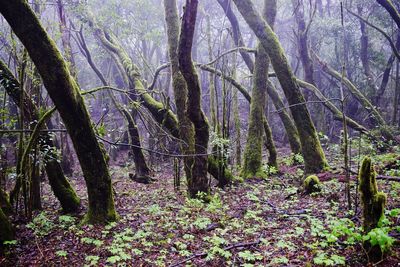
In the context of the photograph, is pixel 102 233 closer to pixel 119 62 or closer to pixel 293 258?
pixel 293 258

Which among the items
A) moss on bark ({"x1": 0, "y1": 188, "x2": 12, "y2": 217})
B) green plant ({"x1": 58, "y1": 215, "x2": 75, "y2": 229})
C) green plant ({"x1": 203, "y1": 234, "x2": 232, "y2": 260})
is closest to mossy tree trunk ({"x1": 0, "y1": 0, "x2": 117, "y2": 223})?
green plant ({"x1": 58, "y1": 215, "x2": 75, "y2": 229})

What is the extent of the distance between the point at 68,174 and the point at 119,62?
544 cm

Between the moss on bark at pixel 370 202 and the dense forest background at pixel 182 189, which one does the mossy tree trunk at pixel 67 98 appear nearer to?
the dense forest background at pixel 182 189

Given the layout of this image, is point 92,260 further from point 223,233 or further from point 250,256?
point 250,256

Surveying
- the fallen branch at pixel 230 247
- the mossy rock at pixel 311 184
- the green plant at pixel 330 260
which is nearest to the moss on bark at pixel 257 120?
the mossy rock at pixel 311 184

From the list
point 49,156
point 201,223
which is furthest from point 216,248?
point 49,156

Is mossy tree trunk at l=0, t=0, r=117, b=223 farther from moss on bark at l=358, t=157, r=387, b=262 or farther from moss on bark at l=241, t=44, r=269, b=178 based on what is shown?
moss on bark at l=241, t=44, r=269, b=178

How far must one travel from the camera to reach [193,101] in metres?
7.01

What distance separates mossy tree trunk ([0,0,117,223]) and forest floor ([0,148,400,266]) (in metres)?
0.53

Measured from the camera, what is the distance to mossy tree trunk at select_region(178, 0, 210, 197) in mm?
6018

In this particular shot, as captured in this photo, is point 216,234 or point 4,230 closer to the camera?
point 4,230

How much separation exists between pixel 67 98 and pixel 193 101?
262 cm

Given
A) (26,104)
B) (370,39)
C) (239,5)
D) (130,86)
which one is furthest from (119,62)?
(370,39)

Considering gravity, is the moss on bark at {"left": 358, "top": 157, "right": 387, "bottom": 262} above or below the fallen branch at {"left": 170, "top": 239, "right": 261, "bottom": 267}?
above
